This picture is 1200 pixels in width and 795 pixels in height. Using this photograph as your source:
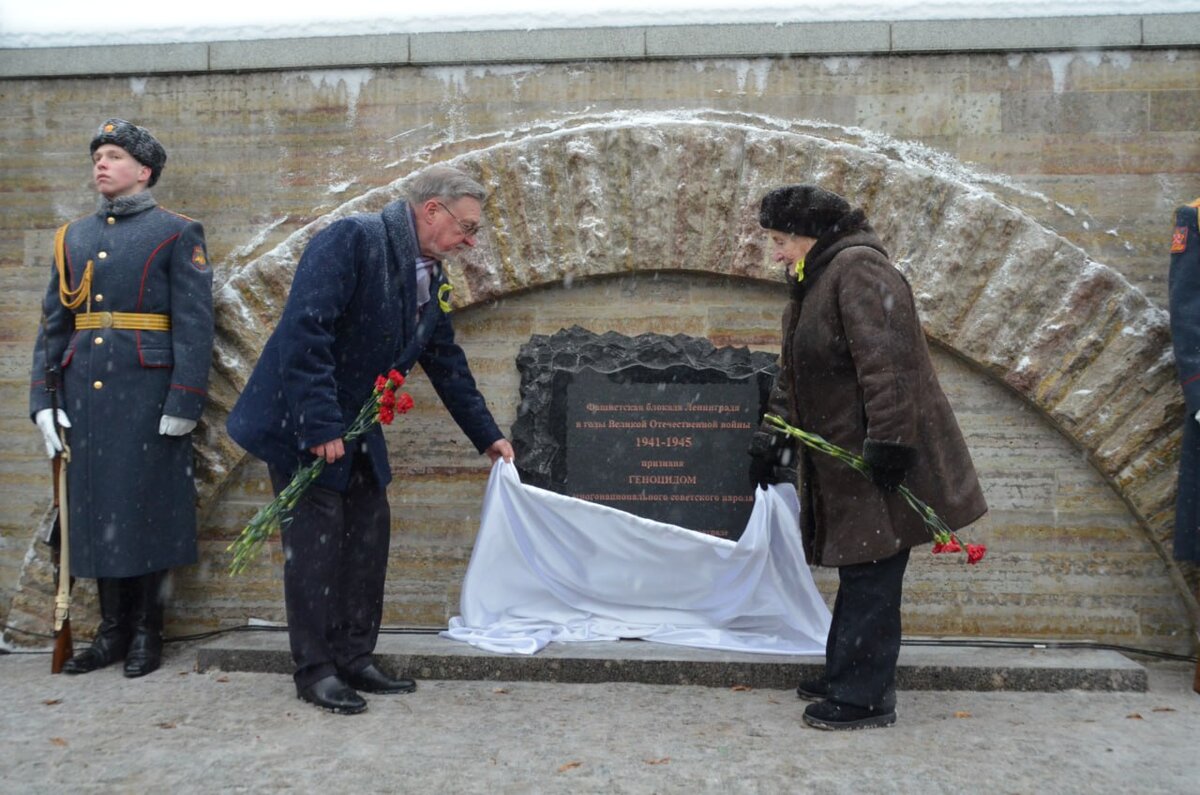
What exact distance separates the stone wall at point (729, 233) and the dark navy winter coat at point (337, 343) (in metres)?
1.04

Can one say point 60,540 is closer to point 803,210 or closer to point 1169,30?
point 803,210

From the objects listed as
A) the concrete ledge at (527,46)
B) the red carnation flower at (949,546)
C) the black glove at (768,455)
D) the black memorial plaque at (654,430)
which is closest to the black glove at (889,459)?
the red carnation flower at (949,546)

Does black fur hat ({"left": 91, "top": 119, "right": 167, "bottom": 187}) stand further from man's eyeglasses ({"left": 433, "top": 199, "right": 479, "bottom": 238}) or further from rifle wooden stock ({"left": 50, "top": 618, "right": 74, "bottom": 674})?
rifle wooden stock ({"left": 50, "top": 618, "right": 74, "bottom": 674})

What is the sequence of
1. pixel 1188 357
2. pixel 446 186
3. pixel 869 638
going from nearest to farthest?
pixel 869 638, pixel 446 186, pixel 1188 357

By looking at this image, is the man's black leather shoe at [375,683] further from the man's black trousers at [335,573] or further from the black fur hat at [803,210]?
the black fur hat at [803,210]

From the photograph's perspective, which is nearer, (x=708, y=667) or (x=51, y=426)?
(x=708, y=667)

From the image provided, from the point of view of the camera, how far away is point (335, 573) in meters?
4.14

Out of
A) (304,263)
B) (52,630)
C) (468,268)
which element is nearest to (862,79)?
(468,268)

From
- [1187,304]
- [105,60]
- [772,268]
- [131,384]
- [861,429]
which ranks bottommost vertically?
[861,429]

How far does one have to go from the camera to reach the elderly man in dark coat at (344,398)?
3.93 meters

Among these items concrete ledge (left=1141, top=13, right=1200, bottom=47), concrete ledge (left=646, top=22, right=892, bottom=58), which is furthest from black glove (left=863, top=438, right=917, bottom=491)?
concrete ledge (left=1141, top=13, right=1200, bottom=47)

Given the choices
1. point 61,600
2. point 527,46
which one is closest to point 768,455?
point 527,46

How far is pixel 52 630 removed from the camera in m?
5.19

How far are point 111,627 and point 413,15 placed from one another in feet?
9.42
